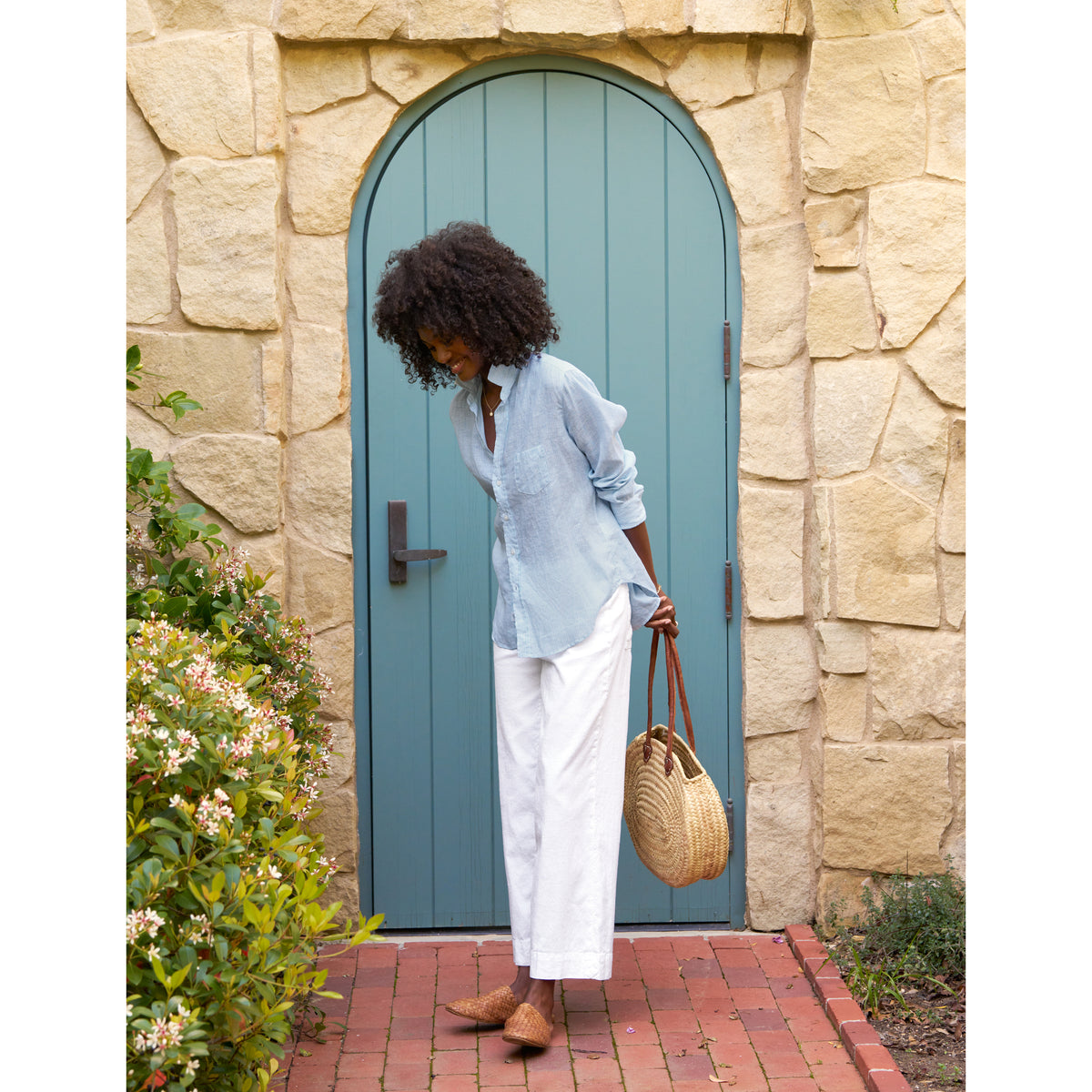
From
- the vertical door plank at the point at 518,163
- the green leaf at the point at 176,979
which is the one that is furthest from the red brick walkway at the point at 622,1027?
the vertical door plank at the point at 518,163

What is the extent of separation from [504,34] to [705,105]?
620 millimetres

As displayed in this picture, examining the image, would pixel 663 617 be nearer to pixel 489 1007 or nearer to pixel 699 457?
pixel 699 457

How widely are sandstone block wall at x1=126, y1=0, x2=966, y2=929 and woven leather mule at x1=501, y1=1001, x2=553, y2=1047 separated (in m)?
0.92

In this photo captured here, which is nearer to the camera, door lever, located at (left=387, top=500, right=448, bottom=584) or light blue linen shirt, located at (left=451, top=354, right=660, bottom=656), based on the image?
light blue linen shirt, located at (left=451, top=354, right=660, bottom=656)

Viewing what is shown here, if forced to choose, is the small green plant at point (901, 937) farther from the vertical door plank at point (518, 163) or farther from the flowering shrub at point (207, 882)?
the vertical door plank at point (518, 163)

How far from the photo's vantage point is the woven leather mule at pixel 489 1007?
109 inches

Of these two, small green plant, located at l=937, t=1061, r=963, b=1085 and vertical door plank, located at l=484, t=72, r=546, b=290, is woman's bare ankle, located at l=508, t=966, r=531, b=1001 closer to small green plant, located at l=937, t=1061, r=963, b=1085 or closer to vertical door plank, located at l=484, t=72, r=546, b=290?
small green plant, located at l=937, t=1061, r=963, b=1085

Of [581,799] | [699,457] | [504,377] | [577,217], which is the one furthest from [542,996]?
[577,217]

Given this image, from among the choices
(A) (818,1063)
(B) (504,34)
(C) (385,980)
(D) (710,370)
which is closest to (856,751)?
(A) (818,1063)

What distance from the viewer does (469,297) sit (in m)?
2.58

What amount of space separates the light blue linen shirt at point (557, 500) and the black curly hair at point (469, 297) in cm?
8

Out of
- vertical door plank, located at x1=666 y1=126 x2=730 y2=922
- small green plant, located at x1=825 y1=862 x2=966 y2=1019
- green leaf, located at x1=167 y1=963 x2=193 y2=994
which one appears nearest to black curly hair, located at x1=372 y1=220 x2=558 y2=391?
vertical door plank, located at x1=666 y1=126 x2=730 y2=922

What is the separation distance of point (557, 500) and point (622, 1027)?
4.31 ft

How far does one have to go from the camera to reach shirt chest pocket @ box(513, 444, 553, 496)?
2662mm
